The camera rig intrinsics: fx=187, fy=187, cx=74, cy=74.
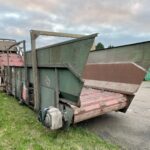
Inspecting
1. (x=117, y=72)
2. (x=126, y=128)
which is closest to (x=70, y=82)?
(x=126, y=128)

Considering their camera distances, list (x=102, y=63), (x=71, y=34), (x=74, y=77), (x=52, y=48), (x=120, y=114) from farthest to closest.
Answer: (x=102, y=63), (x=120, y=114), (x=71, y=34), (x=52, y=48), (x=74, y=77)

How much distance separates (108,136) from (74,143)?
62 centimetres

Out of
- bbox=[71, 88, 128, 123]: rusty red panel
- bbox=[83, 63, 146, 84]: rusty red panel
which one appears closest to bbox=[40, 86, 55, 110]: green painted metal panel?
bbox=[71, 88, 128, 123]: rusty red panel

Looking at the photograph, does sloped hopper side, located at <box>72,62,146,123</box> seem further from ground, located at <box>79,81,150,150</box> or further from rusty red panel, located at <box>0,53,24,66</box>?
rusty red panel, located at <box>0,53,24,66</box>

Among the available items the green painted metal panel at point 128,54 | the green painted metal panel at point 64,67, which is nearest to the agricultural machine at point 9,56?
the green painted metal panel at point 64,67

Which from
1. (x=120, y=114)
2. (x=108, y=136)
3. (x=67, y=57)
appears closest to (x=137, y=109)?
(x=120, y=114)

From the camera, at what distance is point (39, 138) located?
2715 millimetres

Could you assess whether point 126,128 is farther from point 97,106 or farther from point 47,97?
point 47,97

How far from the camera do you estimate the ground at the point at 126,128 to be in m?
2.70

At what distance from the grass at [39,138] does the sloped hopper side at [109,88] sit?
0.31 metres

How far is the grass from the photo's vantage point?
2.48 meters

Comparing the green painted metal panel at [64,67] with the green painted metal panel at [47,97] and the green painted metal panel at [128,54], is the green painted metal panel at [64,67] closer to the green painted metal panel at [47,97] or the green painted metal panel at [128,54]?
the green painted metal panel at [47,97]

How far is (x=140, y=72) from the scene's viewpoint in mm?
3395

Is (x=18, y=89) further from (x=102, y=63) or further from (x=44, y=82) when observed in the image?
(x=102, y=63)
